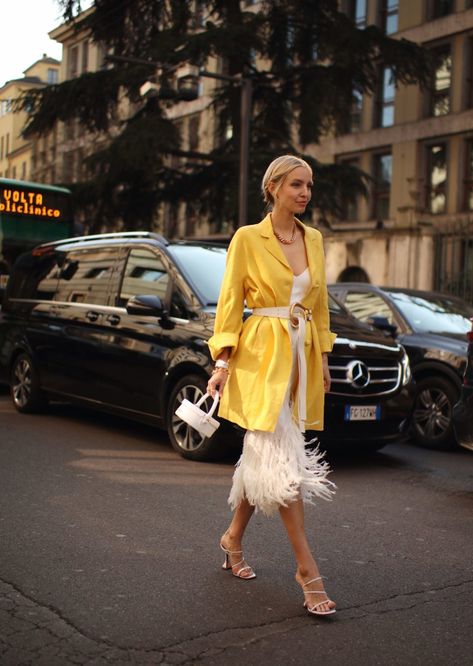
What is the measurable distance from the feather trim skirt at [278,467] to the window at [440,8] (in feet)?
95.2

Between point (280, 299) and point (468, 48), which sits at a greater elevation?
point (468, 48)

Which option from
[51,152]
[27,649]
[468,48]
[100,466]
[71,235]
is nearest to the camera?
[27,649]

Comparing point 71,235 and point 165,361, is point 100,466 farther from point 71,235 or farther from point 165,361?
point 71,235

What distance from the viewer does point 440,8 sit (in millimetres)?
30969

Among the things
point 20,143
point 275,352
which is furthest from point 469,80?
point 20,143

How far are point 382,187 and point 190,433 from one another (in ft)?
87.5

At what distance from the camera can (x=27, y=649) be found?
11.4ft

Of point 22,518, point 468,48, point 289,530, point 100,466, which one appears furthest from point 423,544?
point 468,48

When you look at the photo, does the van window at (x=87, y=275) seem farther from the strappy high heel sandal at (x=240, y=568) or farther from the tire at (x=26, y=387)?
the strappy high heel sandal at (x=240, y=568)

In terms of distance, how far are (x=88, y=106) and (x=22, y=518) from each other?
18144 millimetres

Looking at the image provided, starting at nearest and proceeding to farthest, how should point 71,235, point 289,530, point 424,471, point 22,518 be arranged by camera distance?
point 289,530 < point 22,518 < point 424,471 < point 71,235

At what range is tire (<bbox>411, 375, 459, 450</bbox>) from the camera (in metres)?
9.30

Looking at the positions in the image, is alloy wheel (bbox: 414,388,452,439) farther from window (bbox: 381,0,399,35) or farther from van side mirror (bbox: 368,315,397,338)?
window (bbox: 381,0,399,35)

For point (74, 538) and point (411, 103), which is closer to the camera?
point (74, 538)
